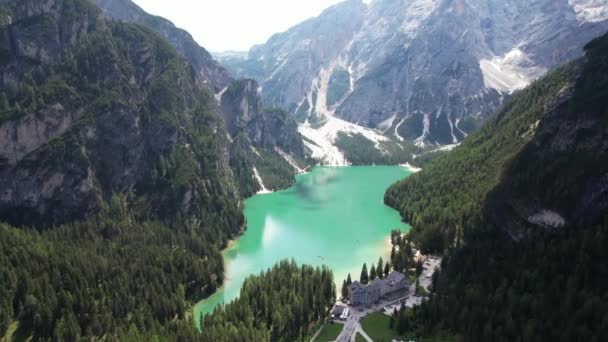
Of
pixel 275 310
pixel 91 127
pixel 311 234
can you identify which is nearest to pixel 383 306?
pixel 275 310

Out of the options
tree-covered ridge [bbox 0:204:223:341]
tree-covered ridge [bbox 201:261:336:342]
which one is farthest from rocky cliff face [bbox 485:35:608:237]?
tree-covered ridge [bbox 0:204:223:341]

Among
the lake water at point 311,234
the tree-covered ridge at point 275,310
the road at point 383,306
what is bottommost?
the lake water at point 311,234

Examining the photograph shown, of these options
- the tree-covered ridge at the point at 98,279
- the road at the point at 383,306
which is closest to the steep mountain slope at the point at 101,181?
the tree-covered ridge at the point at 98,279

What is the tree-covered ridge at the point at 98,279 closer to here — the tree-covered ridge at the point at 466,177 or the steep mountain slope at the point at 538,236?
the steep mountain slope at the point at 538,236

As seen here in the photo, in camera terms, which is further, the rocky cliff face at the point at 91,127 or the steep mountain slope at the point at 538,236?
the rocky cliff face at the point at 91,127

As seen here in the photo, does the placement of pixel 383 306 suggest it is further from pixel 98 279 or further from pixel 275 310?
pixel 98 279

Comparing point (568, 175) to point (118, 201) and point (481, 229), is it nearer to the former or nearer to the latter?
point (481, 229)

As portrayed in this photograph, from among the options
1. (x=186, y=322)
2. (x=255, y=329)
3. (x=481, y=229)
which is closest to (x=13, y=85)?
(x=186, y=322)

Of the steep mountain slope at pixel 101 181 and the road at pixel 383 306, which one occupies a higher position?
the steep mountain slope at pixel 101 181
